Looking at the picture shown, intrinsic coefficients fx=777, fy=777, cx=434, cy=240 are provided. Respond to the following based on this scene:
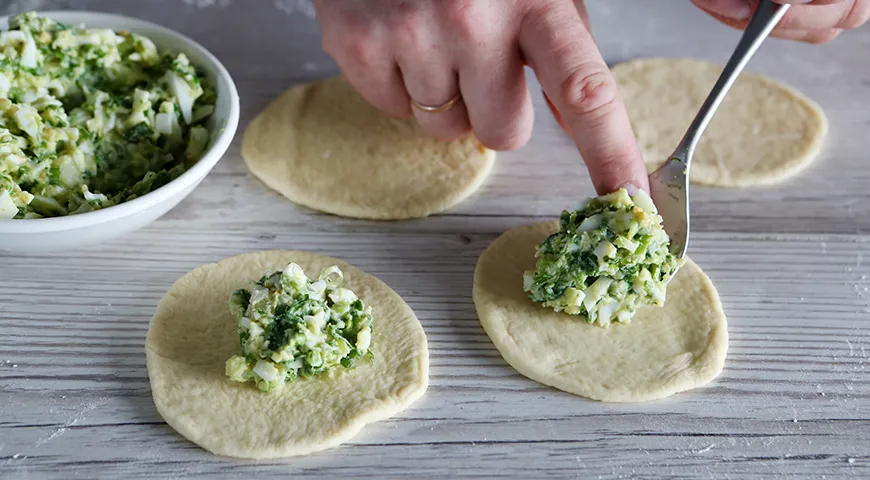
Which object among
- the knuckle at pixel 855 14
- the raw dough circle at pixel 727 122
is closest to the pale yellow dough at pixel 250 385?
the raw dough circle at pixel 727 122

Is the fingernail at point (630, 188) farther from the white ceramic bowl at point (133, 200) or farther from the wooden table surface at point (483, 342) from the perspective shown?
the white ceramic bowl at point (133, 200)

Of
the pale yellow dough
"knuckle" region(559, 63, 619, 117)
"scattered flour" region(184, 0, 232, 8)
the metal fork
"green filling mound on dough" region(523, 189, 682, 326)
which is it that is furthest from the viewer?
"scattered flour" region(184, 0, 232, 8)

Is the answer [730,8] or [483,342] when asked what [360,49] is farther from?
[730,8]

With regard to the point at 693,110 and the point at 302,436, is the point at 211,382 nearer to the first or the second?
the point at 302,436

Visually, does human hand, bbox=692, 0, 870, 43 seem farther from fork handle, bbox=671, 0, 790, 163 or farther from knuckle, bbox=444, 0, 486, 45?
knuckle, bbox=444, 0, 486, 45

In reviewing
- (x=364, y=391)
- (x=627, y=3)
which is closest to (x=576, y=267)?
(x=364, y=391)

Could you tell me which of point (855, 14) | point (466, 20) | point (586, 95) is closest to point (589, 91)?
point (586, 95)

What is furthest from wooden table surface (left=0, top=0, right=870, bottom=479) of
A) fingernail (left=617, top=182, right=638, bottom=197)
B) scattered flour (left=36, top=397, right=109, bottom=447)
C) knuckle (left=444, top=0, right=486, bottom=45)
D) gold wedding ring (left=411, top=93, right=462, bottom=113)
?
knuckle (left=444, top=0, right=486, bottom=45)
